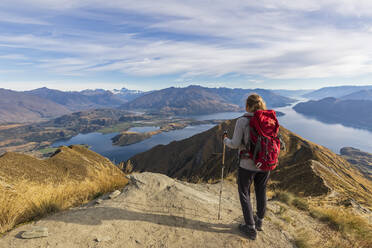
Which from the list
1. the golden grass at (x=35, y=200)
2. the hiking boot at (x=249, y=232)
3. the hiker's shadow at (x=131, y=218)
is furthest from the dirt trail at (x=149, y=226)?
the golden grass at (x=35, y=200)

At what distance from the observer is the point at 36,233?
3424mm

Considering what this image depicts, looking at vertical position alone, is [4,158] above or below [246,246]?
below

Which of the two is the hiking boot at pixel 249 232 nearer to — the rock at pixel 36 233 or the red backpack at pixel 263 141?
the red backpack at pixel 263 141

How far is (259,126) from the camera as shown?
11.2ft

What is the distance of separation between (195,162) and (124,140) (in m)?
107

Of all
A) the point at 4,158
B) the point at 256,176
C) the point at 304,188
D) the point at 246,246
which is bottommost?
the point at 304,188

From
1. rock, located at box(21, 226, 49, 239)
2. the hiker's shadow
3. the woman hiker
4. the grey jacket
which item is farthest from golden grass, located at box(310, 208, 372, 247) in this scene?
rock, located at box(21, 226, 49, 239)

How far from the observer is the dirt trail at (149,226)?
138 inches

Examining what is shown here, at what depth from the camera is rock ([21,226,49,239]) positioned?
3340 millimetres

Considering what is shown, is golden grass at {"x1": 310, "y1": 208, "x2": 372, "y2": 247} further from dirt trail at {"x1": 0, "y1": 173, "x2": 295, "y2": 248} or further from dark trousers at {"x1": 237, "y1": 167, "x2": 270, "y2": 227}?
dark trousers at {"x1": 237, "y1": 167, "x2": 270, "y2": 227}

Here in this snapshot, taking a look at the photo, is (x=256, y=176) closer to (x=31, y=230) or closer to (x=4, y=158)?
(x=31, y=230)

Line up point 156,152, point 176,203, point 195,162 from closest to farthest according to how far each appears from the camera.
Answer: point 176,203 < point 195,162 < point 156,152

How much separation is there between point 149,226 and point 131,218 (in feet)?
1.74

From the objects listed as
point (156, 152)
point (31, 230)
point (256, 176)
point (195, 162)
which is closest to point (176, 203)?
point (256, 176)
